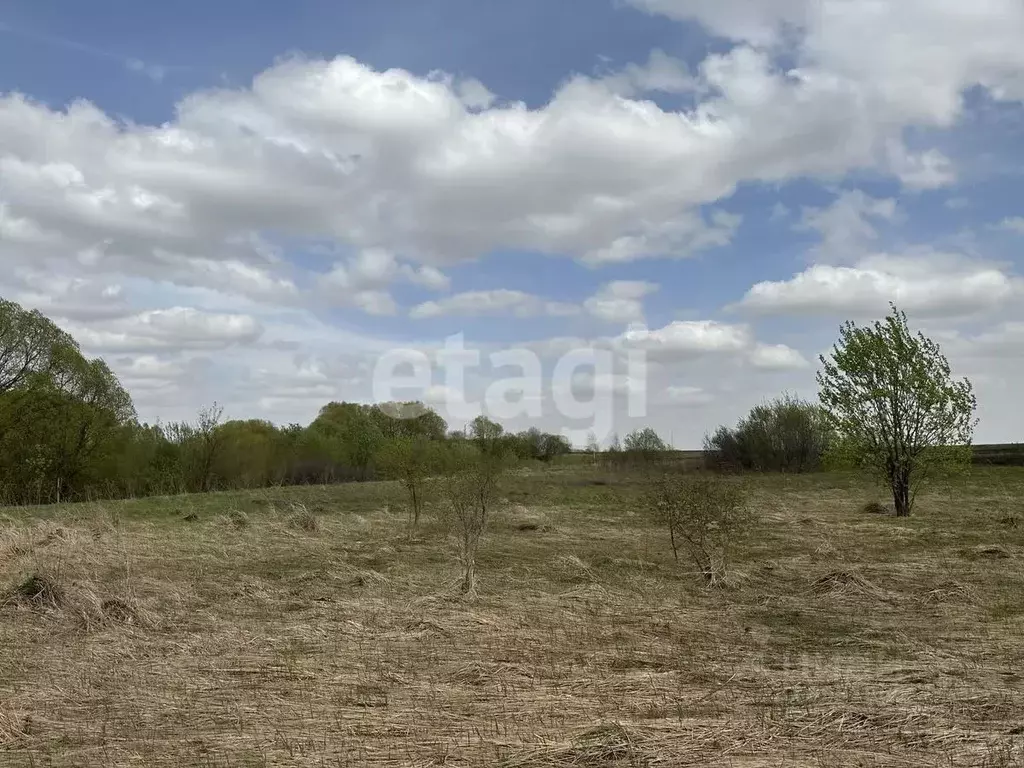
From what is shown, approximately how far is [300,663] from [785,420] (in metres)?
45.8

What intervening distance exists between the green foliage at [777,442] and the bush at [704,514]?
3505 centimetres

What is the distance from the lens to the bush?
40.1ft

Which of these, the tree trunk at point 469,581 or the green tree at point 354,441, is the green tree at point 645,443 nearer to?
the green tree at point 354,441

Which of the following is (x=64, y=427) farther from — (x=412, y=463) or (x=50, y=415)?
(x=412, y=463)

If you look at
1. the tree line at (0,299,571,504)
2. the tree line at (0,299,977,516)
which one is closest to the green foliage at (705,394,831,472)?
the tree line at (0,299,977,516)

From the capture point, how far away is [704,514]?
40.5 feet

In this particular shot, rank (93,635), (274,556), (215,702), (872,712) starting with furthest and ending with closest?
(274,556) < (93,635) < (215,702) < (872,712)

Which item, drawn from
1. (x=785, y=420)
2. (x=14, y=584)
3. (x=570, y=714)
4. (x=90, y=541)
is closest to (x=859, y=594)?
(x=570, y=714)

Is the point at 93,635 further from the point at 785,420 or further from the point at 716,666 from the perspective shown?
the point at 785,420

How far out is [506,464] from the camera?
1591 cm

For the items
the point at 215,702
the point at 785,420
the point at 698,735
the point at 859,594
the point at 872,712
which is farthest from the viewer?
the point at 785,420

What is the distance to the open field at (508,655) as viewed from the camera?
4977mm

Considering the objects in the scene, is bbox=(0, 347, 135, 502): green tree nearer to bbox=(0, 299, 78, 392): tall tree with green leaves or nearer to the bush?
bbox=(0, 299, 78, 392): tall tree with green leaves

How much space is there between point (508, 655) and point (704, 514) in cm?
578
